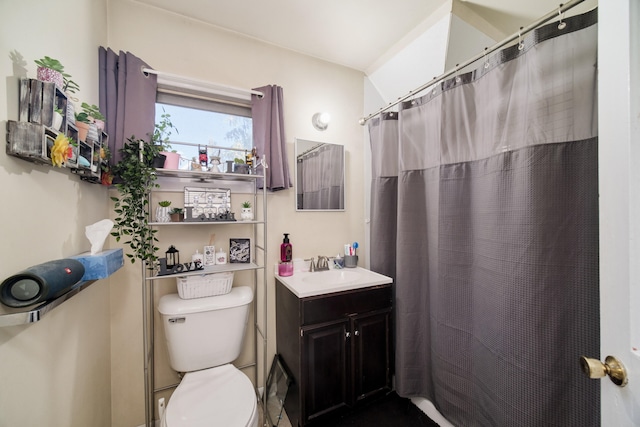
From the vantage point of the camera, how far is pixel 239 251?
1.58m

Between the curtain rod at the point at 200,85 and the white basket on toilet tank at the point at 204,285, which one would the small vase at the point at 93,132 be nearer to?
the curtain rod at the point at 200,85

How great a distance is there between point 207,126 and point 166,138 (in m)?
0.27

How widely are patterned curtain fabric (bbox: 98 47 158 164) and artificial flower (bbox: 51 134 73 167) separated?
554 millimetres

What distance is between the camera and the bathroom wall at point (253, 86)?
1.36 metres

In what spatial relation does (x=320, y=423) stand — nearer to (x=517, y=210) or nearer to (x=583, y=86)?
(x=517, y=210)

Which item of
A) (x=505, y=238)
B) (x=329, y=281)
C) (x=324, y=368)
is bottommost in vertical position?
(x=324, y=368)

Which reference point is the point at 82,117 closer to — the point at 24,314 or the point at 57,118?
the point at 57,118

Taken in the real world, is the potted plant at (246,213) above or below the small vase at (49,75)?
below

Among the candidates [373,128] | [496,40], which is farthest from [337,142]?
[496,40]

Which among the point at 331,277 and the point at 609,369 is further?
the point at 331,277

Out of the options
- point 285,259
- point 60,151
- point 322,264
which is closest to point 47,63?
point 60,151

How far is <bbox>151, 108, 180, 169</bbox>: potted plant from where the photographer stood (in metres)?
1.28

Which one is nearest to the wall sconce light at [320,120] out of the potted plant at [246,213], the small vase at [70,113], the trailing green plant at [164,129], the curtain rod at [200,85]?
the curtain rod at [200,85]

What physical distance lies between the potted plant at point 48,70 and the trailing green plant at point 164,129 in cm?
53
